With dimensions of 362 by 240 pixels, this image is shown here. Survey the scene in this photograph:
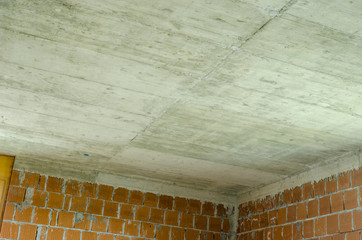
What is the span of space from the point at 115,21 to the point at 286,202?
3.39m

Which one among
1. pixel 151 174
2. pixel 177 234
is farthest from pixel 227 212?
pixel 151 174

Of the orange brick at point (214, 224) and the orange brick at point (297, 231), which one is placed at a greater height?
the orange brick at point (214, 224)

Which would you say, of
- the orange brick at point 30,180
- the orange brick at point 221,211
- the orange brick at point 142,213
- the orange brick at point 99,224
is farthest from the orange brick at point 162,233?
the orange brick at point 30,180

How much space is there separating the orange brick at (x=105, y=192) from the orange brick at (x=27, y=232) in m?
0.84

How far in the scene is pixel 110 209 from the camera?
532cm

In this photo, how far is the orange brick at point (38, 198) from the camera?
5047 millimetres

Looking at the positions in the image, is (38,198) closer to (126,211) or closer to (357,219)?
(126,211)

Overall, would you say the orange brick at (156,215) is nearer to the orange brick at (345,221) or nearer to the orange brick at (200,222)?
the orange brick at (200,222)

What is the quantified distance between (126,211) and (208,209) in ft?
3.69

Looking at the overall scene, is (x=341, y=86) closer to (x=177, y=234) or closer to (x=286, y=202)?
(x=286, y=202)

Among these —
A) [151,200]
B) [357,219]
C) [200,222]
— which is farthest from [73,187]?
[357,219]

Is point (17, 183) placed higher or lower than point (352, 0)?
Answer: lower

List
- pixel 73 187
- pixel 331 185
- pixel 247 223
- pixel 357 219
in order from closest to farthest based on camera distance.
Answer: pixel 357 219
pixel 331 185
pixel 73 187
pixel 247 223

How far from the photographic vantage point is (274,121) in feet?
11.6
